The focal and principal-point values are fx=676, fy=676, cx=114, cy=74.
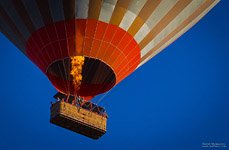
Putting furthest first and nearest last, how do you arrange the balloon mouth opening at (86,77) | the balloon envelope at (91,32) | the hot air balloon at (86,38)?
the balloon mouth opening at (86,77)
the balloon envelope at (91,32)
the hot air balloon at (86,38)

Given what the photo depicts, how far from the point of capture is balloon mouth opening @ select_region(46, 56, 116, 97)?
20156 millimetres

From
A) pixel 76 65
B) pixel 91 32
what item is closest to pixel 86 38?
pixel 91 32

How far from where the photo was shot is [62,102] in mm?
18891

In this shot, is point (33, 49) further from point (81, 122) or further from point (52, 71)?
point (81, 122)

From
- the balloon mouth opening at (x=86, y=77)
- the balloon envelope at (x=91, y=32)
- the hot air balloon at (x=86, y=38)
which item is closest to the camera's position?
the hot air balloon at (x=86, y=38)

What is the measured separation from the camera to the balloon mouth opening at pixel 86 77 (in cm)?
2016

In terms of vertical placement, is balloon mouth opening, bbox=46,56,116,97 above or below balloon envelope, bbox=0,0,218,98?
below

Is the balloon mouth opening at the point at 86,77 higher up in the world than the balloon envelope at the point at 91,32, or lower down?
lower down

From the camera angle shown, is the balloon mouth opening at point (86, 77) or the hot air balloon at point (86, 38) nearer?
the hot air balloon at point (86, 38)

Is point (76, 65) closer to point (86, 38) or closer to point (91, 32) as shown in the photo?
point (86, 38)

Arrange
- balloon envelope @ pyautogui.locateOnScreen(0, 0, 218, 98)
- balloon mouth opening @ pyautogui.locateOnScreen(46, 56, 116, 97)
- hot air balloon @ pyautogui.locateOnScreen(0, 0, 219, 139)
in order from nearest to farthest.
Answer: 1. hot air balloon @ pyautogui.locateOnScreen(0, 0, 219, 139)
2. balloon envelope @ pyautogui.locateOnScreen(0, 0, 218, 98)
3. balloon mouth opening @ pyautogui.locateOnScreen(46, 56, 116, 97)

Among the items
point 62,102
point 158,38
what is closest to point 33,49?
point 62,102

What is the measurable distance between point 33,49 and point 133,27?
10.3 ft

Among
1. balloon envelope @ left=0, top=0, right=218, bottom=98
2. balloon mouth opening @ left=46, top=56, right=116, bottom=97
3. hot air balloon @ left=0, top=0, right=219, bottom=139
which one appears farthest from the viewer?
balloon mouth opening @ left=46, top=56, right=116, bottom=97
